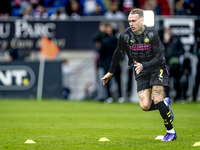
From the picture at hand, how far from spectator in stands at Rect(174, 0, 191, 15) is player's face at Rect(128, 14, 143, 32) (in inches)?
500

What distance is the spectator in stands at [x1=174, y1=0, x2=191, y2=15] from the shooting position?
1883 centimetres

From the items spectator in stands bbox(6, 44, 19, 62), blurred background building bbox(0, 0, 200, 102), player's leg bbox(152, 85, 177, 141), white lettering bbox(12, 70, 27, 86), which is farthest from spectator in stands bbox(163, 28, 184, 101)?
player's leg bbox(152, 85, 177, 141)

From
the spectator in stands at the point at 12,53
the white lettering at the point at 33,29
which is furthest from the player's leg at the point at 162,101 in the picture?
the spectator in stands at the point at 12,53

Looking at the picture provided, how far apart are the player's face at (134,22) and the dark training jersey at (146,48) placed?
199 millimetres

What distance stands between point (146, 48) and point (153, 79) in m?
0.51

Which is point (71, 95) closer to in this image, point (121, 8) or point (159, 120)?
point (121, 8)

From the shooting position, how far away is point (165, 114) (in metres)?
6.44

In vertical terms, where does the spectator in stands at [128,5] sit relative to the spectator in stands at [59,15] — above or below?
above

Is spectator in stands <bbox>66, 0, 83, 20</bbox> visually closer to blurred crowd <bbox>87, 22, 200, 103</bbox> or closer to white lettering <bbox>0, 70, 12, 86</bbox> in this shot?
blurred crowd <bbox>87, 22, 200, 103</bbox>

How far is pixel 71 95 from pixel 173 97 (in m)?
4.17

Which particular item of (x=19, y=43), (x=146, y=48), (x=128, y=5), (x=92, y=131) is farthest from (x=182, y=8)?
(x=146, y=48)

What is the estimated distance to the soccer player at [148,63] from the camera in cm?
645

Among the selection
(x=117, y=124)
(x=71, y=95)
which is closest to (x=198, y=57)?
(x=71, y=95)

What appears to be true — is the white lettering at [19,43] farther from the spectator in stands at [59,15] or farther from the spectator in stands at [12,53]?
the spectator in stands at [59,15]
